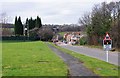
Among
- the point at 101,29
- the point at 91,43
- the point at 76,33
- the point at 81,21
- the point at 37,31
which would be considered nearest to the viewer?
the point at 101,29

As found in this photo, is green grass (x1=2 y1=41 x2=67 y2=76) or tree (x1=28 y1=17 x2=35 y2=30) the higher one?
tree (x1=28 y1=17 x2=35 y2=30)

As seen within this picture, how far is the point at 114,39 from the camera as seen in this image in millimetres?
61906

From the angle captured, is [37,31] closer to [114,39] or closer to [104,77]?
[114,39]

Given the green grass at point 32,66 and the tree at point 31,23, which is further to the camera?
the tree at point 31,23

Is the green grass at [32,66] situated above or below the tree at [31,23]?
below

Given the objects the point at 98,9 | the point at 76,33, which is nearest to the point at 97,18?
the point at 98,9

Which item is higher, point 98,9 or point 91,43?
point 98,9

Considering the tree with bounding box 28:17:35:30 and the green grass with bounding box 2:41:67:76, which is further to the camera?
the tree with bounding box 28:17:35:30

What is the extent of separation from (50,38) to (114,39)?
94.7 meters

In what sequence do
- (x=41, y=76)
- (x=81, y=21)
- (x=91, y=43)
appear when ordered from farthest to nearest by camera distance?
(x=81, y=21), (x=91, y=43), (x=41, y=76)

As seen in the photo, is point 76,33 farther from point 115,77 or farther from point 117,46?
point 115,77

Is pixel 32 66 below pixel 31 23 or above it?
below

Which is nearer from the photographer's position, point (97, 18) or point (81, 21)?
point (97, 18)

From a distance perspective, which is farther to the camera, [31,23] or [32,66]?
[31,23]
